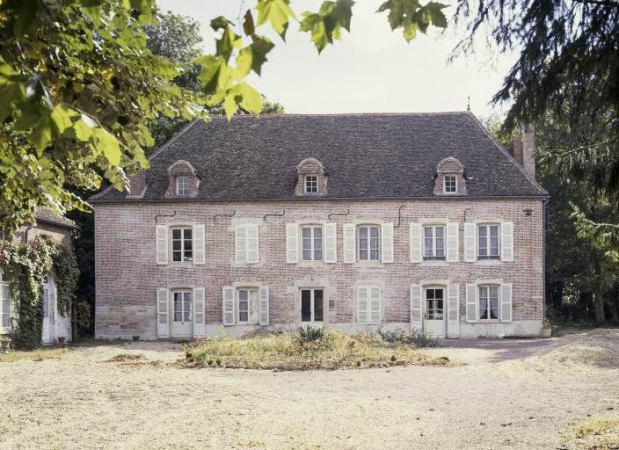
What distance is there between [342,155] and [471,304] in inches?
283

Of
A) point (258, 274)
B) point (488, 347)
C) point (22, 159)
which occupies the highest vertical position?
point (22, 159)

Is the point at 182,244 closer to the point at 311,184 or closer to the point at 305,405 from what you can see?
the point at 311,184

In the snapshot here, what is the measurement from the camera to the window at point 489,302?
2659 cm

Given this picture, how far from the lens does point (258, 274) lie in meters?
26.8

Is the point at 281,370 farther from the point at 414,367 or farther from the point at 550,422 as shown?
the point at 550,422

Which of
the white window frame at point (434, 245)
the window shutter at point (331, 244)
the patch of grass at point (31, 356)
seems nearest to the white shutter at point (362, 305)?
the window shutter at point (331, 244)

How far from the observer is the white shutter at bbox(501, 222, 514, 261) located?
87.0ft

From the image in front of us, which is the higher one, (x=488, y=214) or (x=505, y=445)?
(x=488, y=214)

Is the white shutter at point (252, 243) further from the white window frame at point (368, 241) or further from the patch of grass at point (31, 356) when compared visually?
the patch of grass at point (31, 356)

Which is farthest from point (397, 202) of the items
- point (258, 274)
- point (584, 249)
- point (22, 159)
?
point (22, 159)

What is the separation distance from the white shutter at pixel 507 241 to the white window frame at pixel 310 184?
6758 millimetres

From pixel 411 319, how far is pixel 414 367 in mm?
10480

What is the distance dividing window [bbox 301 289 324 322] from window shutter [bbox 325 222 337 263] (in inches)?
48.2

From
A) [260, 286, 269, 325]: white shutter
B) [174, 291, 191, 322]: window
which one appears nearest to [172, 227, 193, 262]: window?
[174, 291, 191, 322]: window
